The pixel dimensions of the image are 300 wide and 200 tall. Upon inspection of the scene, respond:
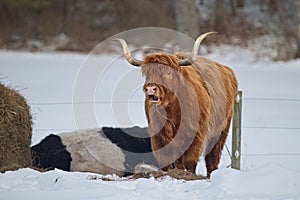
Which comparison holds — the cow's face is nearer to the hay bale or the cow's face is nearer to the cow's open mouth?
the cow's open mouth

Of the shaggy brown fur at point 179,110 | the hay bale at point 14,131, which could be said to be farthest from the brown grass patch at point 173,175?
the hay bale at point 14,131

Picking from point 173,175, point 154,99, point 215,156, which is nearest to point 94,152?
point 215,156

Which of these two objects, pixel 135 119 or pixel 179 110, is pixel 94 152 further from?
pixel 135 119

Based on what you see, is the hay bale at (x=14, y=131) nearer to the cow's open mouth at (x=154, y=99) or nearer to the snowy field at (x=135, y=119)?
the snowy field at (x=135, y=119)

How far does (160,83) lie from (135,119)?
4250 millimetres

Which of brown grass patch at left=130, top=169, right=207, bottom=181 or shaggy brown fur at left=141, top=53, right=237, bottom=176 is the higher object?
shaggy brown fur at left=141, top=53, right=237, bottom=176

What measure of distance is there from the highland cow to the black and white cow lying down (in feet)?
2.78

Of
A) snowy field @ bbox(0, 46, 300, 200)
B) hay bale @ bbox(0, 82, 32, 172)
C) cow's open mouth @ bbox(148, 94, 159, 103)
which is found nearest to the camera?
snowy field @ bbox(0, 46, 300, 200)

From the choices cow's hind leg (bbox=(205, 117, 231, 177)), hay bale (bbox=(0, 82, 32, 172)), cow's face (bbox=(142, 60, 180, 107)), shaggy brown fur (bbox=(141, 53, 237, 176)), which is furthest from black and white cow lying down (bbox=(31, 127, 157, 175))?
cow's face (bbox=(142, 60, 180, 107))

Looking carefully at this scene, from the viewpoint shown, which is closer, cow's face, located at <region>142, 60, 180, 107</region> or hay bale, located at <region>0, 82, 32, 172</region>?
cow's face, located at <region>142, 60, 180, 107</region>

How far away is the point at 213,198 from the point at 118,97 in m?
6.54

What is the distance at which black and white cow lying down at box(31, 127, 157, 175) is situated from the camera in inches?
296

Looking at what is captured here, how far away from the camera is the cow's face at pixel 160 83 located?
617 centimetres

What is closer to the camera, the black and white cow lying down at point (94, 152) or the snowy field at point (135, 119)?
the snowy field at point (135, 119)
